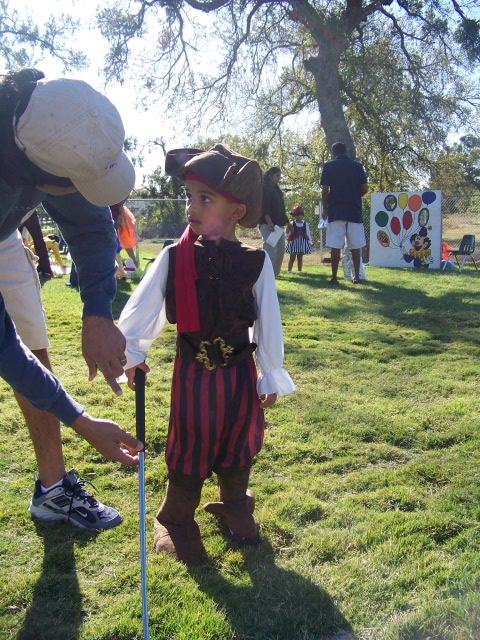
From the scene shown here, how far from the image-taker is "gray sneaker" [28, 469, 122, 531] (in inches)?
107

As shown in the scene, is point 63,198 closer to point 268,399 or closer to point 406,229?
point 268,399

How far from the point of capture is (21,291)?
8.88 ft

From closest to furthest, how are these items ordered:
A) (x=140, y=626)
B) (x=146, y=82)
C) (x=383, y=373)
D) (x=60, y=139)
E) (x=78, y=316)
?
(x=60, y=139), (x=140, y=626), (x=383, y=373), (x=78, y=316), (x=146, y=82)

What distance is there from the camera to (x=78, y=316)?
711 cm

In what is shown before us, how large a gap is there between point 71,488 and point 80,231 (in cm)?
121

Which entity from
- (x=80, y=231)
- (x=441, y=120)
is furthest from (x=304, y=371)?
(x=441, y=120)

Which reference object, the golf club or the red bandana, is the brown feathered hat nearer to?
the red bandana

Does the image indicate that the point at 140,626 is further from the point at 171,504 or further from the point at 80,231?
the point at 80,231

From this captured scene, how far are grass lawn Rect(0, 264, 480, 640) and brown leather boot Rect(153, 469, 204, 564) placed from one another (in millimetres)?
70

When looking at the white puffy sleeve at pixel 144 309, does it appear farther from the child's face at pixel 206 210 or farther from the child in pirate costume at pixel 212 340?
the child's face at pixel 206 210

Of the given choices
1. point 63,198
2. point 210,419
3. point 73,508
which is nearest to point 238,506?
point 210,419

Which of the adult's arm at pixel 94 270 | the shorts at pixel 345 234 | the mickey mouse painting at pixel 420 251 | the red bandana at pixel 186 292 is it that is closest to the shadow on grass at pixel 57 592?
the adult's arm at pixel 94 270

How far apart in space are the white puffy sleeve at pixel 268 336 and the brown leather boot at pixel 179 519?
1.60 feet

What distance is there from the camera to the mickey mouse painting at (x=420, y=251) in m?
13.1
